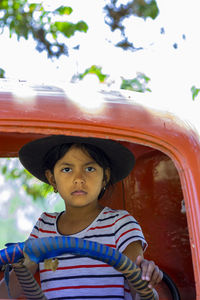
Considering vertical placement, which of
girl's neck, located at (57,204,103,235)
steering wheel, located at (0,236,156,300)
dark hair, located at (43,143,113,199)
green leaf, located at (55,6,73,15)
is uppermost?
green leaf, located at (55,6,73,15)

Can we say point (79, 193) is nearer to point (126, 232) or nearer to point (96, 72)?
point (126, 232)

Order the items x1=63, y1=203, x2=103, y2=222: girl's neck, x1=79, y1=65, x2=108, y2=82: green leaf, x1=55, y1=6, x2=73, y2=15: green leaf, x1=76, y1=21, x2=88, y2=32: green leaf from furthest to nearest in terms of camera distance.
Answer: x1=79, y1=65, x2=108, y2=82: green leaf → x1=76, y1=21, x2=88, y2=32: green leaf → x1=55, y1=6, x2=73, y2=15: green leaf → x1=63, y1=203, x2=103, y2=222: girl's neck

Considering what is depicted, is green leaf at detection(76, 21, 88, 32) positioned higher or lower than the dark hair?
higher

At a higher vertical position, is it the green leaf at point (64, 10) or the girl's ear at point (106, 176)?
the green leaf at point (64, 10)

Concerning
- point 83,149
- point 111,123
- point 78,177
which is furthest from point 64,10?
point 111,123

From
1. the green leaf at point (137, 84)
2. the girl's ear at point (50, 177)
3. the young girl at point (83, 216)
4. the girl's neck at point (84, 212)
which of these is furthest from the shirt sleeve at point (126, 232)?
the green leaf at point (137, 84)

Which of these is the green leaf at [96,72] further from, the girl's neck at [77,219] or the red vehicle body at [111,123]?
the red vehicle body at [111,123]

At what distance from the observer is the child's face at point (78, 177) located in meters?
1.74

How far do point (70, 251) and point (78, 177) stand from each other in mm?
599

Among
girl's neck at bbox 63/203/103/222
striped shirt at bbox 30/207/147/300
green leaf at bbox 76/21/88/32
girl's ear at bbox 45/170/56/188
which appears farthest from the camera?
green leaf at bbox 76/21/88/32

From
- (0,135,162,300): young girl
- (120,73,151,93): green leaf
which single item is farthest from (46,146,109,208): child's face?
(120,73,151,93): green leaf

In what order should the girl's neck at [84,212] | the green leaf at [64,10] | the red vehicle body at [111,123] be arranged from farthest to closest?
1. the green leaf at [64,10]
2. the girl's neck at [84,212]
3. the red vehicle body at [111,123]

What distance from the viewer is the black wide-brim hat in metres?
1.82

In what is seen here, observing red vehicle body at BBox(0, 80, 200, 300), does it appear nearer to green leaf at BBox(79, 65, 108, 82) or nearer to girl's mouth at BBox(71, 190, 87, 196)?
girl's mouth at BBox(71, 190, 87, 196)
